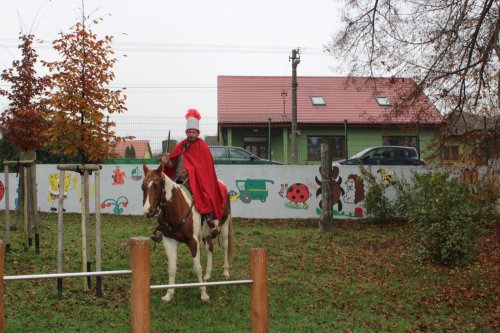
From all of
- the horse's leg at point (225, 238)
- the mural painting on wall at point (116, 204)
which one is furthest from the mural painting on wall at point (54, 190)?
the horse's leg at point (225, 238)

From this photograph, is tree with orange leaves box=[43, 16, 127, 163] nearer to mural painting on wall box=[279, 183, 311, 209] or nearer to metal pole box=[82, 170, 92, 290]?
metal pole box=[82, 170, 92, 290]

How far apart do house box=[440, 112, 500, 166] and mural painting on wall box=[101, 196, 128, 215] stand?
990 cm

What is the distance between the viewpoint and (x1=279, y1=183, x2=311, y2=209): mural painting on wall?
1850 centimetres

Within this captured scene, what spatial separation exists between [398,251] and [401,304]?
4302mm

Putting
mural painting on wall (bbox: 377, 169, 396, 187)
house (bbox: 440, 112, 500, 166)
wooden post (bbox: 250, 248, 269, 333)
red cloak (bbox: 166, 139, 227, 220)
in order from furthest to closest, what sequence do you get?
mural painting on wall (bbox: 377, 169, 396, 187)
house (bbox: 440, 112, 500, 166)
red cloak (bbox: 166, 139, 227, 220)
wooden post (bbox: 250, 248, 269, 333)

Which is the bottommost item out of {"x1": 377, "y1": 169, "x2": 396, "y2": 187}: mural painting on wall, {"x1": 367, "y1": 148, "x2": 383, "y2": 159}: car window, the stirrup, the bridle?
the stirrup

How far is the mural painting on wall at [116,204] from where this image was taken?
18609 millimetres

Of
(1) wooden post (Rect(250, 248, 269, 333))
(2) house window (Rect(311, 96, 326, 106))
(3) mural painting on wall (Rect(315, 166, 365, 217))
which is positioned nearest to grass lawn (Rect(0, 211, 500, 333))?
(1) wooden post (Rect(250, 248, 269, 333))

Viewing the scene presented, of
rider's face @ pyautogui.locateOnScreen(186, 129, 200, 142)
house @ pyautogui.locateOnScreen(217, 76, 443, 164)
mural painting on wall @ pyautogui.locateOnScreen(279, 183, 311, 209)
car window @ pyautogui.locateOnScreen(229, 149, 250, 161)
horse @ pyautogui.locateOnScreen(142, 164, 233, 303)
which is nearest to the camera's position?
horse @ pyautogui.locateOnScreen(142, 164, 233, 303)

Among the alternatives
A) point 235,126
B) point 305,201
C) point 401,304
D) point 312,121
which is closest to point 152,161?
point 305,201

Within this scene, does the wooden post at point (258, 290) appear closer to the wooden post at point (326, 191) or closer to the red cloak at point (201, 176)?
the red cloak at point (201, 176)

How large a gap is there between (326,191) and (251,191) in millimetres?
3416

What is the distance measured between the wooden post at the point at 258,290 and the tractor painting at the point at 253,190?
45.1ft

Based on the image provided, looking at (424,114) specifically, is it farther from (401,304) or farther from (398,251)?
(401,304)
